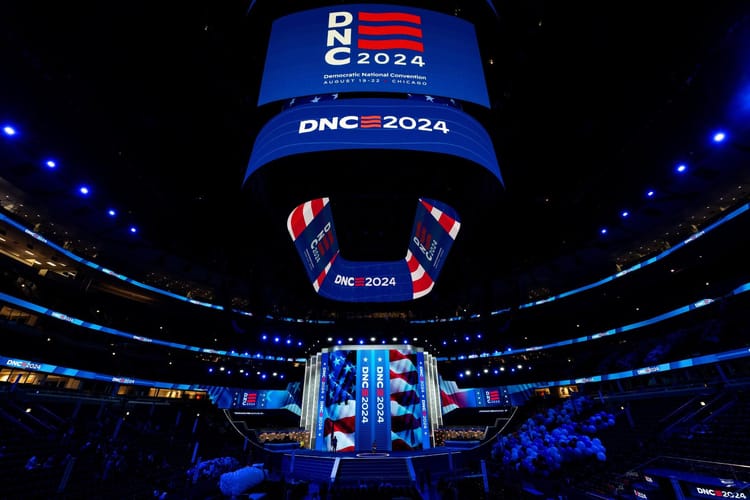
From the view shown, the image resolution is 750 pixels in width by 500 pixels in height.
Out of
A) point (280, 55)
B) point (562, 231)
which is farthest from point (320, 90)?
point (562, 231)

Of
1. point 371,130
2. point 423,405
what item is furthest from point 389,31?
point 423,405

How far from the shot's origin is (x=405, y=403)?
2025cm

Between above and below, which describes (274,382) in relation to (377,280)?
below

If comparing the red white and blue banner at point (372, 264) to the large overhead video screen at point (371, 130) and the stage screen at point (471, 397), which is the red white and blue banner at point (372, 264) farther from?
the stage screen at point (471, 397)

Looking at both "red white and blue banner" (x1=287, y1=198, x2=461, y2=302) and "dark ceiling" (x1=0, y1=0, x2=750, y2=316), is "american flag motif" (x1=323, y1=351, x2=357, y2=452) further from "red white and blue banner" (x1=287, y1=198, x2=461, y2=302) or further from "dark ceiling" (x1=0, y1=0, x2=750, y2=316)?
"dark ceiling" (x1=0, y1=0, x2=750, y2=316)

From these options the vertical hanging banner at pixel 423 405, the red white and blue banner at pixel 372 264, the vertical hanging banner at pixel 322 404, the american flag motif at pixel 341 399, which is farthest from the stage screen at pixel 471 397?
the red white and blue banner at pixel 372 264

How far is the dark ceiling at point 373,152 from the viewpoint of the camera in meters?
6.59

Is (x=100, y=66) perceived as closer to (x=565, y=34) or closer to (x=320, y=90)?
(x=320, y=90)

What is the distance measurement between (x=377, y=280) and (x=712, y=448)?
1476 cm

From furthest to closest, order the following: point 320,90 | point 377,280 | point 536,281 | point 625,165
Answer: point 536,281, point 377,280, point 625,165, point 320,90

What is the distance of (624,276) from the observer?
20.7 metres

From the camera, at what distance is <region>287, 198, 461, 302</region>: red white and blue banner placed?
34.7 feet

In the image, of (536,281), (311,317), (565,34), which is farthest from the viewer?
(311,317)

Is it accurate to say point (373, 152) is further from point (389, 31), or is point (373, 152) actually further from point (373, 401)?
point (373, 401)
